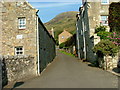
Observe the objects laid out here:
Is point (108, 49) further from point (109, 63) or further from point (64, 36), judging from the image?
point (64, 36)

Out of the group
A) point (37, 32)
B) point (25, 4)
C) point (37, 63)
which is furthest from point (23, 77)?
point (25, 4)

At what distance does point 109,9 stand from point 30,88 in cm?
1735

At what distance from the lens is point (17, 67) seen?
1033 cm

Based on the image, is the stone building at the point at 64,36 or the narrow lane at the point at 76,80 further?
the stone building at the point at 64,36

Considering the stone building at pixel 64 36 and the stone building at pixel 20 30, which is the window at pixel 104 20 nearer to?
the stone building at pixel 20 30

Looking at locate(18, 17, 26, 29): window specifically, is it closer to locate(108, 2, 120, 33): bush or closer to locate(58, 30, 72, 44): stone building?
locate(108, 2, 120, 33): bush

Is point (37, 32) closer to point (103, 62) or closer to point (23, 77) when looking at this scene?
point (23, 77)

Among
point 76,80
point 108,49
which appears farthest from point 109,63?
point 76,80

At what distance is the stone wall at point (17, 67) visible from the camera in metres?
9.31

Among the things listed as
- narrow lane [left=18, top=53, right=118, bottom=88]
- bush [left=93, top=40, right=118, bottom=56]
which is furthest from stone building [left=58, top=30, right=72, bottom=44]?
narrow lane [left=18, top=53, right=118, bottom=88]

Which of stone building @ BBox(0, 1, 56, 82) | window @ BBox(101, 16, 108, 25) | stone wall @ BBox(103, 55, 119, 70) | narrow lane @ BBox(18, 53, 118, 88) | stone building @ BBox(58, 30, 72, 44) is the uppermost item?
stone building @ BBox(58, 30, 72, 44)

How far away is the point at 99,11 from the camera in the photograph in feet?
68.2

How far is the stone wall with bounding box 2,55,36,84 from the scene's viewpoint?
931cm

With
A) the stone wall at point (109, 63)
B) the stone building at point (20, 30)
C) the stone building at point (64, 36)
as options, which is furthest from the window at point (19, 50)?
the stone building at point (64, 36)
